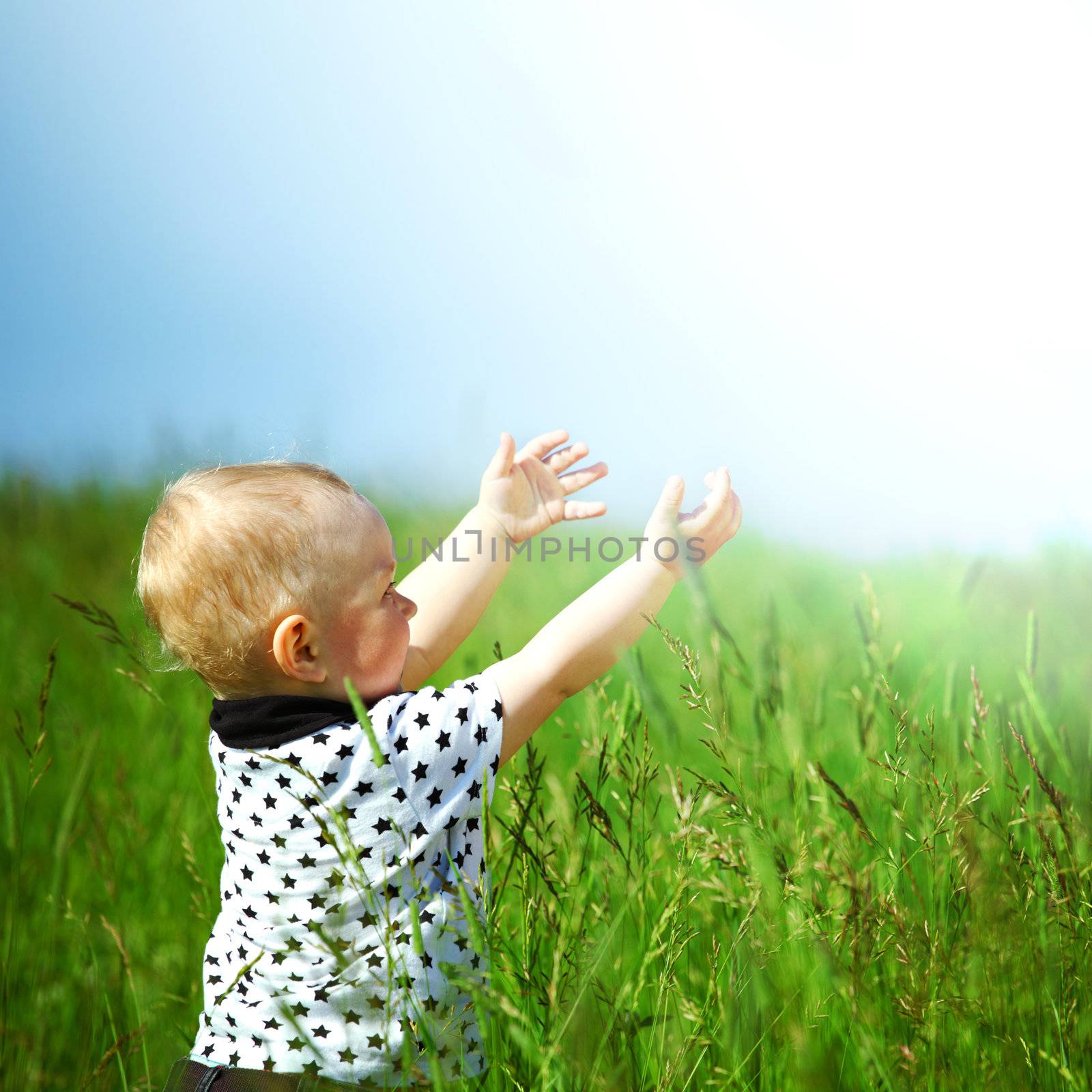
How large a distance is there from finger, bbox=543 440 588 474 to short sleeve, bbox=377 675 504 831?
65 cm

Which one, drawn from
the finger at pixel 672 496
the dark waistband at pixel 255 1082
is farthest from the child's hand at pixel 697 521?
the dark waistband at pixel 255 1082

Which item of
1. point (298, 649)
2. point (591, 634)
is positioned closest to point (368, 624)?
point (298, 649)

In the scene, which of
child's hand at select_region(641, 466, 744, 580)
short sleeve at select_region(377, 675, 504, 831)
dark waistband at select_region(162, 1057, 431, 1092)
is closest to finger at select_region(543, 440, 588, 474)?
child's hand at select_region(641, 466, 744, 580)

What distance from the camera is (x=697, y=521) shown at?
1.62 metres

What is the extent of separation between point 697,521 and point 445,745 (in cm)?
58

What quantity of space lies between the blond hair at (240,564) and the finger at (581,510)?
1.64 ft

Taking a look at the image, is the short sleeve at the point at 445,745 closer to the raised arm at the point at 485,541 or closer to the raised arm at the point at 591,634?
the raised arm at the point at 591,634

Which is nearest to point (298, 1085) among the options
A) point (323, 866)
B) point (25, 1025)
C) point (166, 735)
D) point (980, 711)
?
point (323, 866)

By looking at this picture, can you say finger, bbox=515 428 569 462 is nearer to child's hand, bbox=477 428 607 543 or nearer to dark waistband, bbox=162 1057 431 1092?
child's hand, bbox=477 428 607 543

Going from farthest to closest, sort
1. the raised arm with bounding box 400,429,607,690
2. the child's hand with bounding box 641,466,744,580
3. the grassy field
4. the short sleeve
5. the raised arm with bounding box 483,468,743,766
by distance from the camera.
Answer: the raised arm with bounding box 400,429,607,690
the child's hand with bounding box 641,466,744,580
the raised arm with bounding box 483,468,743,766
the short sleeve
the grassy field

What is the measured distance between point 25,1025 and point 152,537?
2.95ft

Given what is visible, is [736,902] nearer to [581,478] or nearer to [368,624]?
[368,624]

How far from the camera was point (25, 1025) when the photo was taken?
5.47ft

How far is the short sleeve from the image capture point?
128cm
